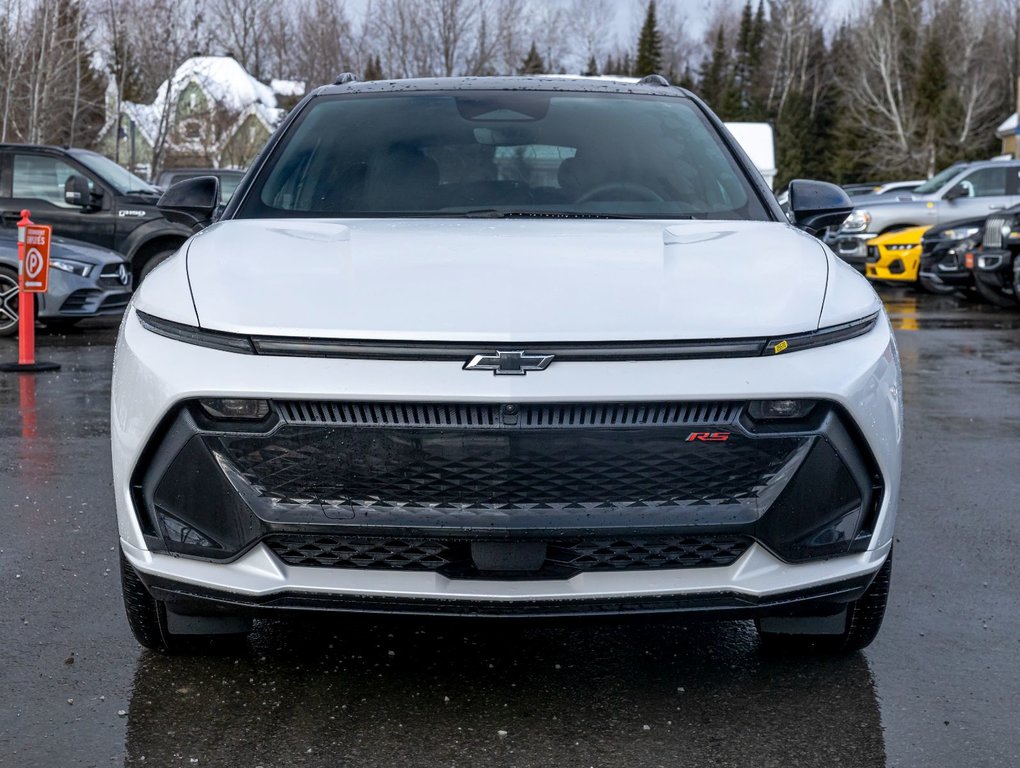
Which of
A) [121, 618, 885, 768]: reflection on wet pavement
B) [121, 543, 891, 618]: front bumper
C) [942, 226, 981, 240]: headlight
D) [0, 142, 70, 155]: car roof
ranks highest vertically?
[121, 543, 891, 618]: front bumper

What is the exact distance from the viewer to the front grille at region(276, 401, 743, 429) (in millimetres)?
2938

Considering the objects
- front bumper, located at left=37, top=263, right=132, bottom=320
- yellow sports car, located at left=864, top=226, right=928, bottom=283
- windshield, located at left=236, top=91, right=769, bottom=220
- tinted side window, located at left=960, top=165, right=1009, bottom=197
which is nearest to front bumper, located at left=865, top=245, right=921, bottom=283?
yellow sports car, located at left=864, top=226, right=928, bottom=283

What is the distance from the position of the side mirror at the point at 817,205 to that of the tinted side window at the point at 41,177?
11.8m

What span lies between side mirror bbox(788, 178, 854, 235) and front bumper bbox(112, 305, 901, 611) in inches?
61.7

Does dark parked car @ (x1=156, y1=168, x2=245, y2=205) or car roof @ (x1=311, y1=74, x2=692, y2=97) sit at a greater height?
car roof @ (x1=311, y1=74, x2=692, y2=97)

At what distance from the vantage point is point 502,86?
4.93m

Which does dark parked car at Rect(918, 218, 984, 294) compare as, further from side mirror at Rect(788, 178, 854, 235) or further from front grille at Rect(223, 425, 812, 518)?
front grille at Rect(223, 425, 812, 518)

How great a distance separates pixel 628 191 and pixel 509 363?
1.63m

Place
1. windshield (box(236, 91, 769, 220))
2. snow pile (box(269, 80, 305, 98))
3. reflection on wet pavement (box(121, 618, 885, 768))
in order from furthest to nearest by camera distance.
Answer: snow pile (box(269, 80, 305, 98)), windshield (box(236, 91, 769, 220)), reflection on wet pavement (box(121, 618, 885, 768))

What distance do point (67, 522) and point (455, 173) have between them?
2.14m

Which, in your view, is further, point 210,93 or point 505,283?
point 210,93

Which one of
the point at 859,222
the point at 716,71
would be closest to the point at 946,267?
the point at 859,222

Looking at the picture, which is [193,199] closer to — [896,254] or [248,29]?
[896,254]

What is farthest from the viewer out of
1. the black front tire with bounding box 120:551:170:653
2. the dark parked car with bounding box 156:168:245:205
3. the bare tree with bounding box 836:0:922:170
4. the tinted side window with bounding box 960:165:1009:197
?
the bare tree with bounding box 836:0:922:170
